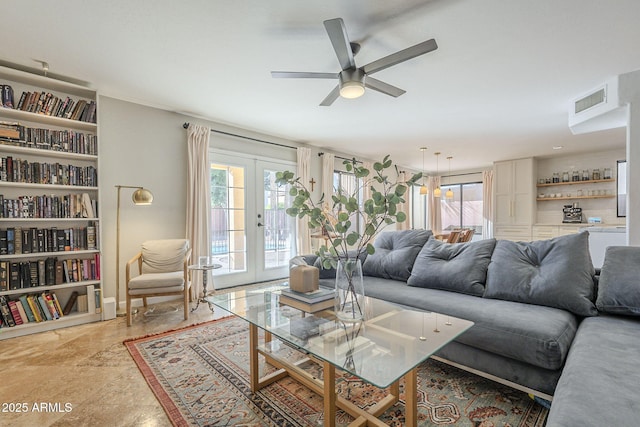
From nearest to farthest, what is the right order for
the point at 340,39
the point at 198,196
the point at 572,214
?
the point at 340,39 < the point at 198,196 < the point at 572,214

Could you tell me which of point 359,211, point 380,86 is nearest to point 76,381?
point 359,211

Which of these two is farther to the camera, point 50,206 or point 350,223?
point 50,206

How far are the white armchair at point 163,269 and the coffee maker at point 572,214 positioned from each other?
7701mm

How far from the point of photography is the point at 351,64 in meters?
2.20

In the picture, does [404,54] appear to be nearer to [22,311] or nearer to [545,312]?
[545,312]

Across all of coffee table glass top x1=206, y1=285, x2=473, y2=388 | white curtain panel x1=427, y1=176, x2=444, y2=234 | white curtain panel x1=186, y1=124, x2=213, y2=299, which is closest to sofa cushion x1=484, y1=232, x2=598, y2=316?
coffee table glass top x1=206, y1=285, x2=473, y2=388

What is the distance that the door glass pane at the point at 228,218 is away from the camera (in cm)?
427

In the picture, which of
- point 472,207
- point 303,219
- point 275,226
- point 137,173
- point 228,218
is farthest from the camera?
point 472,207

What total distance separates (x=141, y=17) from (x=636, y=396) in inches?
126

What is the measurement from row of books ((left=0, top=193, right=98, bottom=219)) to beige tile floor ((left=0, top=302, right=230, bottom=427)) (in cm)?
111

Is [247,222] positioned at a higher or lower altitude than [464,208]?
lower

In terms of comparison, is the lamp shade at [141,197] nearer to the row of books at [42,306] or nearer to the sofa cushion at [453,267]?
the row of books at [42,306]

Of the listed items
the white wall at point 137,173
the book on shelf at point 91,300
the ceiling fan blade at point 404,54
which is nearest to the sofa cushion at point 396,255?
the ceiling fan blade at point 404,54

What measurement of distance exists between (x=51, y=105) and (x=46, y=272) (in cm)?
162
